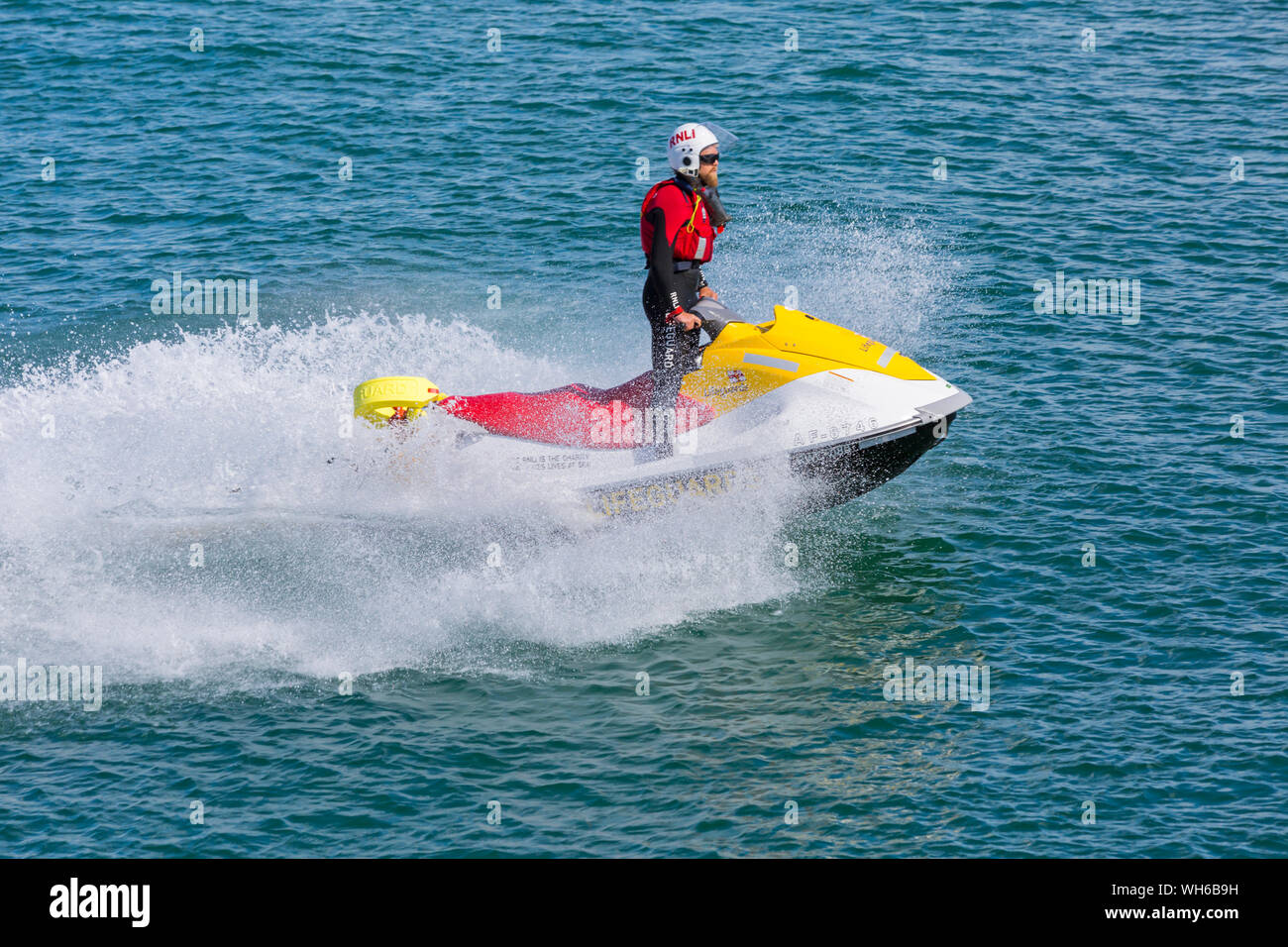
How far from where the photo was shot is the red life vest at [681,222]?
13000 mm

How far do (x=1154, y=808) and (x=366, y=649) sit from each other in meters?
6.17

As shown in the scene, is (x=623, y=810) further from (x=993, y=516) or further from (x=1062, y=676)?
(x=993, y=516)

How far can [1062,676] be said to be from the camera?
1216 cm

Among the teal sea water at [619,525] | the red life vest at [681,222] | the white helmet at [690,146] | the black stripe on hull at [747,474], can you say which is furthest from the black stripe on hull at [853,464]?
the white helmet at [690,146]

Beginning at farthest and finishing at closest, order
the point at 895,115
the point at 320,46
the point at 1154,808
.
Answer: the point at 320,46, the point at 895,115, the point at 1154,808

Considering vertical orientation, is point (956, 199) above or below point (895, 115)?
below

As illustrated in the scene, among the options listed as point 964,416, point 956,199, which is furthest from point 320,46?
point 964,416

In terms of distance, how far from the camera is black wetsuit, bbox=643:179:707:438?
1312 centimetres

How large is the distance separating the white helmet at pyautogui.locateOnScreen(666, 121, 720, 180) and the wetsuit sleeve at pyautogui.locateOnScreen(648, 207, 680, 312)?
1.39ft

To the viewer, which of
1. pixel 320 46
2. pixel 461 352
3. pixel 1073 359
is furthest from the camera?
pixel 320 46

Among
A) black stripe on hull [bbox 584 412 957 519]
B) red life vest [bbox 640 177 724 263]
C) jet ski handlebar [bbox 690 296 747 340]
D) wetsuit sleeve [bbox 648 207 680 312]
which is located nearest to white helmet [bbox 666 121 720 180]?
red life vest [bbox 640 177 724 263]

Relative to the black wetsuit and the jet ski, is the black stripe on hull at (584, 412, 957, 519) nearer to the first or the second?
the jet ski

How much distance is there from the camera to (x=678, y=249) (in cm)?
1318

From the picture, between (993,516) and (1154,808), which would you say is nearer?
(1154,808)
